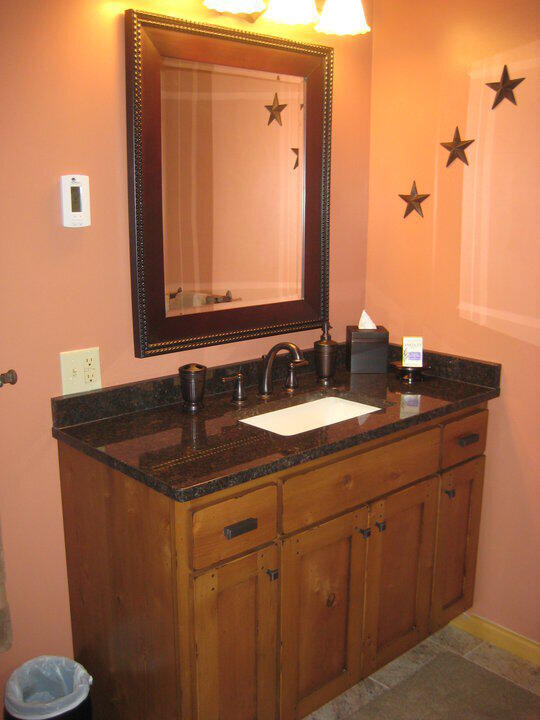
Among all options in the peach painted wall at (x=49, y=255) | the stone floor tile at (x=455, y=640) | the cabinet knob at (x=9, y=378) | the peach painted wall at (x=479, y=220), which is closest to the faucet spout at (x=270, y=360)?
the peach painted wall at (x=49, y=255)

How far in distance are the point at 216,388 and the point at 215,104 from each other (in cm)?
89

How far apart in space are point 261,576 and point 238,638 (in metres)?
0.16

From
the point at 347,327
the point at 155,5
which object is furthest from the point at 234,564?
the point at 155,5

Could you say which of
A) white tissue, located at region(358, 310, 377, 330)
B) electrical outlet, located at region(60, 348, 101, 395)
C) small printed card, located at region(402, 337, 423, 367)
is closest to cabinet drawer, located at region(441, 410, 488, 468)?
small printed card, located at region(402, 337, 423, 367)

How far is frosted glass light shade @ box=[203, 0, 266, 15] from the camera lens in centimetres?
199

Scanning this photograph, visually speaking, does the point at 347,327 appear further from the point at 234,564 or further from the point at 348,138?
the point at 234,564

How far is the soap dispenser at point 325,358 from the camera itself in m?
2.36

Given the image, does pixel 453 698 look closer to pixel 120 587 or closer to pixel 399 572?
pixel 399 572

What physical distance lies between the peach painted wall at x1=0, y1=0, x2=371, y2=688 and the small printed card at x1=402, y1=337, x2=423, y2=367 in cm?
88

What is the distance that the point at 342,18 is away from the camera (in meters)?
2.11

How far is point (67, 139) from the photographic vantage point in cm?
181

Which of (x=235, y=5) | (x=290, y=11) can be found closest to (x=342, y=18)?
(x=290, y=11)

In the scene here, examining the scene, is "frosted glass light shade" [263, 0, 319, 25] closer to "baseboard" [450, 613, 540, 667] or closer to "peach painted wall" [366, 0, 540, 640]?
"peach painted wall" [366, 0, 540, 640]

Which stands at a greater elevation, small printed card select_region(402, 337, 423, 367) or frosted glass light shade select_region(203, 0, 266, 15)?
frosted glass light shade select_region(203, 0, 266, 15)
